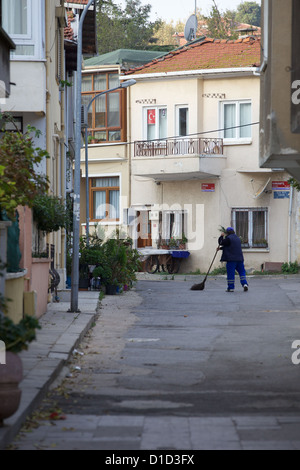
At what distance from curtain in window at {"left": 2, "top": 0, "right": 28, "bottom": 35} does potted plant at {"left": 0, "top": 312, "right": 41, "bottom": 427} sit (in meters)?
13.1

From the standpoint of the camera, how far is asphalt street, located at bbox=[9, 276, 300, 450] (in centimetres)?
695

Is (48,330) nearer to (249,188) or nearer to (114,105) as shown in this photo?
(249,188)

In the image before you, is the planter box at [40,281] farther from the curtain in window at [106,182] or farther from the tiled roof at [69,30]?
the curtain in window at [106,182]

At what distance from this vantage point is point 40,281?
636 inches

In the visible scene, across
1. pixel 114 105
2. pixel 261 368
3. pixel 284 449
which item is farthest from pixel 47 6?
pixel 114 105

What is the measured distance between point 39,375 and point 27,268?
5.14 m

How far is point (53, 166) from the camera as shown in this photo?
72.9 feet

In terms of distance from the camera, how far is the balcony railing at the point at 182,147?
34469 millimetres

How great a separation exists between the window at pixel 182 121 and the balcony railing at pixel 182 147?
24.1 inches

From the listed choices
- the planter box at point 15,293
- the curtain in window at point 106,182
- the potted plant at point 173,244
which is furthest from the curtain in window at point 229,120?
the planter box at point 15,293

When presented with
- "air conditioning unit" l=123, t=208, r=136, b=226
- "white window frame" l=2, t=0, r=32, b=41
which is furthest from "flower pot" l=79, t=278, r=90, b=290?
"air conditioning unit" l=123, t=208, r=136, b=226

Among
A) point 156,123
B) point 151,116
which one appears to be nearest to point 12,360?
point 156,123

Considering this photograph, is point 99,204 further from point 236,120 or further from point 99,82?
point 236,120

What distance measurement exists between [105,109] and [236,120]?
622cm
